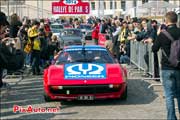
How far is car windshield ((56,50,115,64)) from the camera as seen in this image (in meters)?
11.6

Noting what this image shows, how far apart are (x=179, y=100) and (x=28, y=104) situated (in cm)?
376

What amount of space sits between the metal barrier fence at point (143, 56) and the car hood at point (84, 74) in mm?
2788

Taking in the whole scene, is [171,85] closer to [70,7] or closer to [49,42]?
[49,42]

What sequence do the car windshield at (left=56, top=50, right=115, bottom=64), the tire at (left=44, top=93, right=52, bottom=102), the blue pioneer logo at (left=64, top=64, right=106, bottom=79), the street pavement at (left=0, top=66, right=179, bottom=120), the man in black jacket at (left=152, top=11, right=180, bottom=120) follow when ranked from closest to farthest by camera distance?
the man in black jacket at (left=152, top=11, right=180, bottom=120) → the street pavement at (left=0, top=66, right=179, bottom=120) → the blue pioneer logo at (left=64, top=64, right=106, bottom=79) → the tire at (left=44, top=93, right=52, bottom=102) → the car windshield at (left=56, top=50, right=115, bottom=64)

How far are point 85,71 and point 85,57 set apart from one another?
3.30 ft

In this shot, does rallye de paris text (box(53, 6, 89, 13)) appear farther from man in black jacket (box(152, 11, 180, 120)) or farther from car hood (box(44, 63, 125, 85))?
man in black jacket (box(152, 11, 180, 120))

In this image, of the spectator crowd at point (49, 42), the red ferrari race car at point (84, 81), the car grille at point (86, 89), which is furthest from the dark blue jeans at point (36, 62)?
the car grille at point (86, 89)

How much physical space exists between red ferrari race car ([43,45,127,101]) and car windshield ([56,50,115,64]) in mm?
232

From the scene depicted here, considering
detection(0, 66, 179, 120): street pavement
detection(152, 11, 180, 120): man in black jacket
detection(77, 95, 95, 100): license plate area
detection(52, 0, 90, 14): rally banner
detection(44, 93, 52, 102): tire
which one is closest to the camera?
detection(152, 11, 180, 120): man in black jacket

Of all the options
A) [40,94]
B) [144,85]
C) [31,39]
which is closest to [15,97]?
[40,94]

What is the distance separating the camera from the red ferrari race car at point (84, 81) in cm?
1036

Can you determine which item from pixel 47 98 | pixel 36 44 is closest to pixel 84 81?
pixel 47 98

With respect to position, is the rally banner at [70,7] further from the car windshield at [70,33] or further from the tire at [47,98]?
the car windshield at [70,33]

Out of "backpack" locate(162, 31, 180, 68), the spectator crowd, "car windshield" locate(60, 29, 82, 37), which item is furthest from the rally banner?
"backpack" locate(162, 31, 180, 68)
